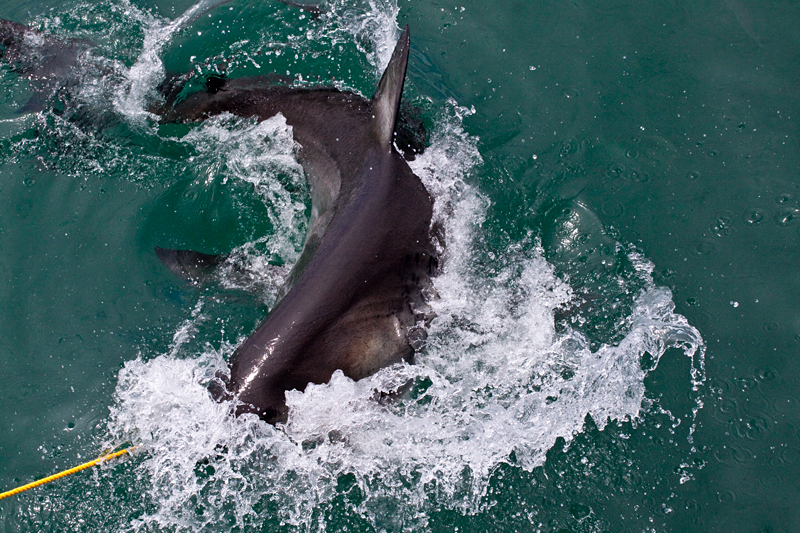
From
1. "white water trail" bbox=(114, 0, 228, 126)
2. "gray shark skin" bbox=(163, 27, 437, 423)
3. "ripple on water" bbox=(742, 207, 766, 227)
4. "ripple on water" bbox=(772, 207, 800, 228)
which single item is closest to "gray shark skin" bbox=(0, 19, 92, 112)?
"white water trail" bbox=(114, 0, 228, 126)

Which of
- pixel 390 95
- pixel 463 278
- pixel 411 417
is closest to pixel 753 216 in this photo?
pixel 463 278

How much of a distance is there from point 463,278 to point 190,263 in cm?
227

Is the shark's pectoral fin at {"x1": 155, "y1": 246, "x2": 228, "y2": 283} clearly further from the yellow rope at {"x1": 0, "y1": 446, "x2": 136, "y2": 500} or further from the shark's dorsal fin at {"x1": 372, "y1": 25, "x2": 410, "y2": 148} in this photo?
the shark's dorsal fin at {"x1": 372, "y1": 25, "x2": 410, "y2": 148}

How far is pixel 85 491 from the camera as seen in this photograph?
4602 millimetres

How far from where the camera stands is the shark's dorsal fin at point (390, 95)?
485 cm

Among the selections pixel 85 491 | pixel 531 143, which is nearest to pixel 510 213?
pixel 531 143

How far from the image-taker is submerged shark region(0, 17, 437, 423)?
4348 millimetres

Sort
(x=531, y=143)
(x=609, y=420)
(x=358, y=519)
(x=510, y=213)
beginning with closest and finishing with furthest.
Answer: (x=358, y=519)
(x=609, y=420)
(x=510, y=213)
(x=531, y=143)

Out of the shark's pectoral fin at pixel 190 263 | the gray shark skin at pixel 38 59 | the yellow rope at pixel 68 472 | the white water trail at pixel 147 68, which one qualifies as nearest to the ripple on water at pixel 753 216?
the shark's pectoral fin at pixel 190 263

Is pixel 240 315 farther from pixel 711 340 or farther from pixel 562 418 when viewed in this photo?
pixel 711 340

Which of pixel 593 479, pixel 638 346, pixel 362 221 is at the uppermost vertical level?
pixel 362 221

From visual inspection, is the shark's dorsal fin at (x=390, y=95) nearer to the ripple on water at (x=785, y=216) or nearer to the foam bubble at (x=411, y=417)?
the foam bubble at (x=411, y=417)

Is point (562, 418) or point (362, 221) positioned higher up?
point (362, 221)

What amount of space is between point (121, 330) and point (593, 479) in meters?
3.74
